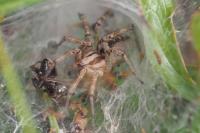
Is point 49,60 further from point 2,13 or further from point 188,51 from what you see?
point 188,51

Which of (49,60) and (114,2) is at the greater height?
(114,2)

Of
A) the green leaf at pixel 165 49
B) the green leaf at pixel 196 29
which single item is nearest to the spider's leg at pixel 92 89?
the green leaf at pixel 165 49

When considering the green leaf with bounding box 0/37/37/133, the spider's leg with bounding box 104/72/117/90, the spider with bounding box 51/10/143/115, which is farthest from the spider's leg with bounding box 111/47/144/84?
the green leaf with bounding box 0/37/37/133

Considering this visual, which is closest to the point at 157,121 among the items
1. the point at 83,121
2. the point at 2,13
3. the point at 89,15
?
the point at 83,121

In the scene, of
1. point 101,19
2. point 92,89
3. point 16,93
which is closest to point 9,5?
point 16,93

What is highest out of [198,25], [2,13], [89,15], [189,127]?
[2,13]

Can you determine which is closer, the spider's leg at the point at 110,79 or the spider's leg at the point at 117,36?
the spider's leg at the point at 110,79

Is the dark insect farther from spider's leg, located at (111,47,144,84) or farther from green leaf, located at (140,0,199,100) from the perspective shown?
green leaf, located at (140,0,199,100)

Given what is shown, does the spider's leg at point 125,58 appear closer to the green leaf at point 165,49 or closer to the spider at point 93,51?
the spider at point 93,51

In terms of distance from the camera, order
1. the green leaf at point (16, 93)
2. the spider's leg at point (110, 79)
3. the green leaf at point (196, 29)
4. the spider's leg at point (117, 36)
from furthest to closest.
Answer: the spider's leg at point (117, 36) → the spider's leg at point (110, 79) → the green leaf at point (196, 29) → the green leaf at point (16, 93)
